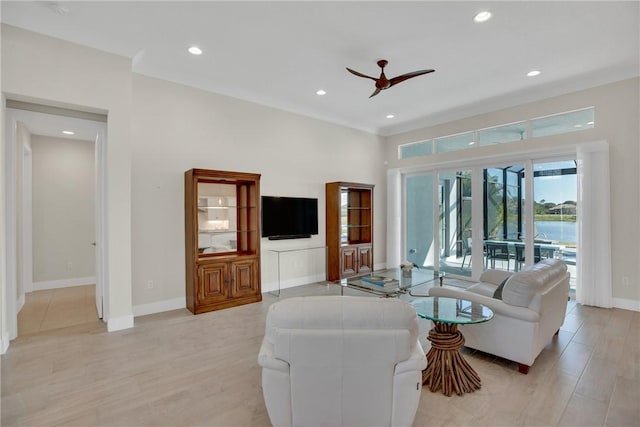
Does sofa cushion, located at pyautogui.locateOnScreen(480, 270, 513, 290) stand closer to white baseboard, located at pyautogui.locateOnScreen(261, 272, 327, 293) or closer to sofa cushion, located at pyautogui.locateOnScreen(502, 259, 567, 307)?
sofa cushion, located at pyautogui.locateOnScreen(502, 259, 567, 307)

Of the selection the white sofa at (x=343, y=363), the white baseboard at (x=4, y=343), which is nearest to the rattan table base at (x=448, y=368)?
the white sofa at (x=343, y=363)

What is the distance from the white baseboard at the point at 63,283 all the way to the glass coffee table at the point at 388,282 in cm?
508

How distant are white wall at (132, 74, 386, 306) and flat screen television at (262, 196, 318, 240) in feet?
0.51

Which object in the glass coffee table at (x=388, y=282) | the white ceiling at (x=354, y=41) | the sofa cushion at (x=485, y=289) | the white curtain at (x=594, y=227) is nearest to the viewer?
the white ceiling at (x=354, y=41)

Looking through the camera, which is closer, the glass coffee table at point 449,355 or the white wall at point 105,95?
the glass coffee table at point 449,355

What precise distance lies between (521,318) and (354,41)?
330 centimetres

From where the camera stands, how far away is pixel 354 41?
3.56 m

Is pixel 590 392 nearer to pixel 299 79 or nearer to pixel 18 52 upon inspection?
pixel 299 79

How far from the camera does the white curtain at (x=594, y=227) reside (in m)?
4.45

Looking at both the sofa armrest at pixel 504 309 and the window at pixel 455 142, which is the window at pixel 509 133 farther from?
the sofa armrest at pixel 504 309

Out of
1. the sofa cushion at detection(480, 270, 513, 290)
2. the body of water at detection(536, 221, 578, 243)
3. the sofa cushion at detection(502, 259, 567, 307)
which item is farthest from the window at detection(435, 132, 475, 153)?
the sofa cushion at detection(502, 259, 567, 307)

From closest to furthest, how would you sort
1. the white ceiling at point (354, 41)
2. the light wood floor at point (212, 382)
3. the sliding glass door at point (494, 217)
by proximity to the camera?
the light wood floor at point (212, 382) < the white ceiling at point (354, 41) < the sliding glass door at point (494, 217)

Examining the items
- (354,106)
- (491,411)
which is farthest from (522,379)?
(354,106)

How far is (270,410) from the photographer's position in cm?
182
